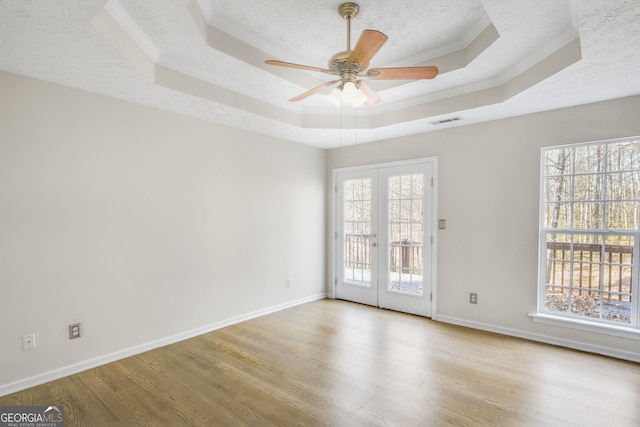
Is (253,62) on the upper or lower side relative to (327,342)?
upper

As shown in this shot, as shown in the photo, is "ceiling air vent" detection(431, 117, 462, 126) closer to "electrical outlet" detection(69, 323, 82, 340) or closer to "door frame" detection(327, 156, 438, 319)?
"door frame" detection(327, 156, 438, 319)

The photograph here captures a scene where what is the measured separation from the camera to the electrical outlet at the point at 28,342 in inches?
97.3

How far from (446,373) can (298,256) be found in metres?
2.65

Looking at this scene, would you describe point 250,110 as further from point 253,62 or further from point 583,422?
point 583,422

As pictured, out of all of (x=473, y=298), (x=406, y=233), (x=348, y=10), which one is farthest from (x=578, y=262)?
(x=348, y=10)

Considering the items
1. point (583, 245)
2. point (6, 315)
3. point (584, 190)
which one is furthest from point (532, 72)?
point (6, 315)

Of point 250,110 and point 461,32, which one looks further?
point 250,110

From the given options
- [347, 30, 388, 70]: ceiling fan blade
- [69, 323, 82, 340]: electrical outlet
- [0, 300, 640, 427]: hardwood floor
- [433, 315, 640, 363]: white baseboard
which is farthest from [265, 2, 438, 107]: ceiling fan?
[433, 315, 640, 363]: white baseboard

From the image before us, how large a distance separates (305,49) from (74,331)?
10.4ft

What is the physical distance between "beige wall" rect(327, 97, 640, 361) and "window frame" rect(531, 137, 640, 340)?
57 mm

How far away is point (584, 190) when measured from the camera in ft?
10.6

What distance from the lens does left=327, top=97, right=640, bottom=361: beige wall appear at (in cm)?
312

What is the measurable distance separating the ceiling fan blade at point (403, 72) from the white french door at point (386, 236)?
83.5 inches

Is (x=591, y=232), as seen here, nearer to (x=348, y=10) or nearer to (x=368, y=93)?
(x=368, y=93)
